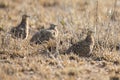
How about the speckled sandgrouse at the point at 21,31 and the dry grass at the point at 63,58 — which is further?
the speckled sandgrouse at the point at 21,31

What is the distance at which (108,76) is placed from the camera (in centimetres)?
1009

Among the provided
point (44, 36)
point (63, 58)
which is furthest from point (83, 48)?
point (44, 36)

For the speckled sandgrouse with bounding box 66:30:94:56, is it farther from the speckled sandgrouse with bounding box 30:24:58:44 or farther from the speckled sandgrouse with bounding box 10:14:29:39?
the speckled sandgrouse with bounding box 10:14:29:39

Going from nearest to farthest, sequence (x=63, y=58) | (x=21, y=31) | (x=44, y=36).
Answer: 1. (x=63, y=58)
2. (x=44, y=36)
3. (x=21, y=31)

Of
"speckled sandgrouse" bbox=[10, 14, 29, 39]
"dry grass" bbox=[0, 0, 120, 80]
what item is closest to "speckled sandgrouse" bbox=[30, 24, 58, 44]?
"dry grass" bbox=[0, 0, 120, 80]

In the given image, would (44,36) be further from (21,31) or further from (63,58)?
(63,58)

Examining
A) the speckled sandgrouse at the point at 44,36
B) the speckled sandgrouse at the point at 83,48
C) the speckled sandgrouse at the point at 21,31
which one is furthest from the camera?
the speckled sandgrouse at the point at 21,31

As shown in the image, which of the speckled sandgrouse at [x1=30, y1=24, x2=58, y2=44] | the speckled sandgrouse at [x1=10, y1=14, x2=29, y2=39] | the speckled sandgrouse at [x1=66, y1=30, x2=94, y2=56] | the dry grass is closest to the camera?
the dry grass

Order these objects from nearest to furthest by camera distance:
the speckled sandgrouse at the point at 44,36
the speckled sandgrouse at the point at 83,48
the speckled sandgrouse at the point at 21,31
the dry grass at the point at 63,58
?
1. the dry grass at the point at 63,58
2. the speckled sandgrouse at the point at 83,48
3. the speckled sandgrouse at the point at 44,36
4. the speckled sandgrouse at the point at 21,31

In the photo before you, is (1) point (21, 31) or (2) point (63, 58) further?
(1) point (21, 31)

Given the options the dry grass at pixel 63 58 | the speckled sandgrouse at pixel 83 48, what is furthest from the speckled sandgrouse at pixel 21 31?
the speckled sandgrouse at pixel 83 48

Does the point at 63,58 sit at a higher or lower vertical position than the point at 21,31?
lower

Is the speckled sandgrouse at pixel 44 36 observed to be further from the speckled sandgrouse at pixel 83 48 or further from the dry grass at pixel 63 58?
the speckled sandgrouse at pixel 83 48

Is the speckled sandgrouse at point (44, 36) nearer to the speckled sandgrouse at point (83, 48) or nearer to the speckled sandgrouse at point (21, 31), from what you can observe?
the speckled sandgrouse at point (21, 31)
